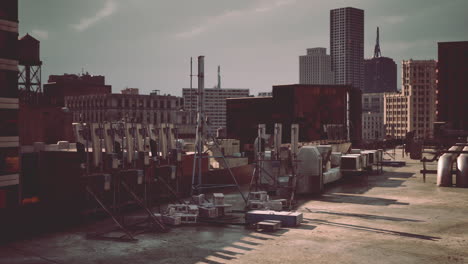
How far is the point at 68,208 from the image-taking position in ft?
54.6

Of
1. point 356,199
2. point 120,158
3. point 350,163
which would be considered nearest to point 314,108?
point 350,163

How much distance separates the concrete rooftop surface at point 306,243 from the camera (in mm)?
12375

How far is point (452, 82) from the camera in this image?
76625 mm

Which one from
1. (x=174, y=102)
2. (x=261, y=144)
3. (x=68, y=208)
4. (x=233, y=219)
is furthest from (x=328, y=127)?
(x=174, y=102)

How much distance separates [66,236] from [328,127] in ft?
86.8

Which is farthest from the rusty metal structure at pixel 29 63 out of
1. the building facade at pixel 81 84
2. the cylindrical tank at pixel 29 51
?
the building facade at pixel 81 84

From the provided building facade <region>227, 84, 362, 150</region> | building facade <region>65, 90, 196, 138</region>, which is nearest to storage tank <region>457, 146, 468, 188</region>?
building facade <region>227, 84, 362, 150</region>

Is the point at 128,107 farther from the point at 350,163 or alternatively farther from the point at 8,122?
the point at 8,122

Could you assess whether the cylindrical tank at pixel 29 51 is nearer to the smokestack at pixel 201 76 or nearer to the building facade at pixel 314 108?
the building facade at pixel 314 108

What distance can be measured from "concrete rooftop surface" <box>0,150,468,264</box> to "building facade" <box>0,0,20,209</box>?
1634 mm

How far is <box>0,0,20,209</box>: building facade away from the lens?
14484mm

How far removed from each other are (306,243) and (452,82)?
71.4 metres

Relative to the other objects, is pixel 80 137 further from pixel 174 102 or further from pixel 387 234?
pixel 174 102

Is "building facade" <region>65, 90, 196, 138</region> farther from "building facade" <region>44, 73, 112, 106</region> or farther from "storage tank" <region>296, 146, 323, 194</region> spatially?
"storage tank" <region>296, 146, 323, 194</region>
